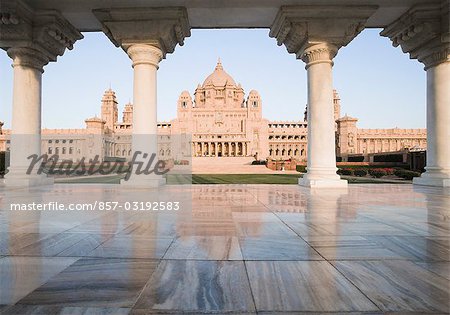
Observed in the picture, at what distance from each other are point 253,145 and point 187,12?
93.9 m

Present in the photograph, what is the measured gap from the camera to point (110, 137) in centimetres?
10044

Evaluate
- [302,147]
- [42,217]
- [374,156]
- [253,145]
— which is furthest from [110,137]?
[42,217]

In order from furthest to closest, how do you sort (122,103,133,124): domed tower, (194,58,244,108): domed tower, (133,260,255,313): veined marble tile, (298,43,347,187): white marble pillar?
(122,103,133,124): domed tower < (194,58,244,108): domed tower < (298,43,347,187): white marble pillar < (133,260,255,313): veined marble tile

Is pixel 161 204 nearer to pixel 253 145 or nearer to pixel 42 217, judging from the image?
pixel 42 217

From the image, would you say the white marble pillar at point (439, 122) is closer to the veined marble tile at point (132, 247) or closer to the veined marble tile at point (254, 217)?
the veined marble tile at point (254, 217)

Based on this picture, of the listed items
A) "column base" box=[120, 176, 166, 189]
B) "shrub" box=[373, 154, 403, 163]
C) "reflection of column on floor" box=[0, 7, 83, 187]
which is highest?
"reflection of column on floor" box=[0, 7, 83, 187]

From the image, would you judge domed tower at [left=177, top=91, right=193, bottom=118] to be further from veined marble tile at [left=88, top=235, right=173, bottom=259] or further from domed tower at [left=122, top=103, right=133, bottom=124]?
veined marble tile at [left=88, top=235, right=173, bottom=259]

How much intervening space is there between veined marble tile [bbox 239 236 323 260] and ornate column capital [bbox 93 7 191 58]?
389 inches

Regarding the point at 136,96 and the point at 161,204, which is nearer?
the point at 161,204

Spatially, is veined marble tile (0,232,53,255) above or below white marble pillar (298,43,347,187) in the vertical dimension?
below

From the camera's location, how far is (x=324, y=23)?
37.9 ft

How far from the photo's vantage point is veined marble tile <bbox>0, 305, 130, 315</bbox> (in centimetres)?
200

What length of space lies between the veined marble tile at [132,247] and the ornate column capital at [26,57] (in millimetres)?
11692

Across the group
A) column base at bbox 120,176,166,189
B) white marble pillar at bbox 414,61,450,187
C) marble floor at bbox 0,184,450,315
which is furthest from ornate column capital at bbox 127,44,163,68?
white marble pillar at bbox 414,61,450,187
